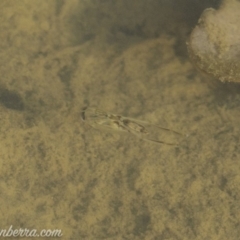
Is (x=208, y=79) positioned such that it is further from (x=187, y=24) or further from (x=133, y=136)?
(x=133, y=136)

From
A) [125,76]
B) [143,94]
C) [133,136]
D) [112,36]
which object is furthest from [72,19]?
[133,136]

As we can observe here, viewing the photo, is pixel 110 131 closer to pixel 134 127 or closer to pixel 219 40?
pixel 134 127

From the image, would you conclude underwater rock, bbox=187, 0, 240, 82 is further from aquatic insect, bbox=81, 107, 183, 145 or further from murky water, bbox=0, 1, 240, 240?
aquatic insect, bbox=81, 107, 183, 145

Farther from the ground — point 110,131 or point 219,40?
point 219,40

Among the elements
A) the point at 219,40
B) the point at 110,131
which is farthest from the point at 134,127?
the point at 219,40

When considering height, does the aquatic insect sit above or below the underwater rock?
below

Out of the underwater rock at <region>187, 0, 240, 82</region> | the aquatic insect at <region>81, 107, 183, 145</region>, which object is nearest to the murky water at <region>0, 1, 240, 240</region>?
the aquatic insect at <region>81, 107, 183, 145</region>

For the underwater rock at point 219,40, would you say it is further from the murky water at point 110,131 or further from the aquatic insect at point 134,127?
the aquatic insect at point 134,127

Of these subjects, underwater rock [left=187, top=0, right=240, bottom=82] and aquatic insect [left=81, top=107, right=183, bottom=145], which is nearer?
underwater rock [left=187, top=0, right=240, bottom=82]
